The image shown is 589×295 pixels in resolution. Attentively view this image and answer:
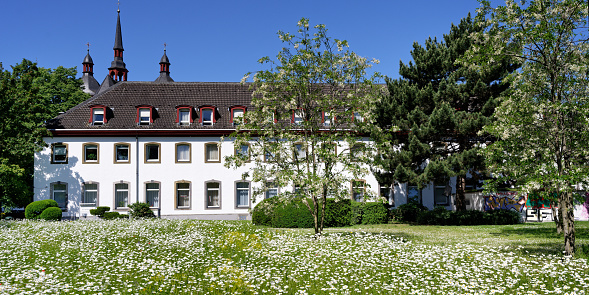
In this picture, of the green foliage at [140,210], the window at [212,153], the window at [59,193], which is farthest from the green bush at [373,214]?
the window at [59,193]

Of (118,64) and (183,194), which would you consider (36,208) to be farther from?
(118,64)

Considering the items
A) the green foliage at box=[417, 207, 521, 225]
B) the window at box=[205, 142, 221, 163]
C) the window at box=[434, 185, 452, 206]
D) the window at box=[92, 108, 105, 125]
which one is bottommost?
the green foliage at box=[417, 207, 521, 225]

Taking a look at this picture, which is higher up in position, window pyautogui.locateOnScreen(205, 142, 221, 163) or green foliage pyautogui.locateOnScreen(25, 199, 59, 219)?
window pyautogui.locateOnScreen(205, 142, 221, 163)

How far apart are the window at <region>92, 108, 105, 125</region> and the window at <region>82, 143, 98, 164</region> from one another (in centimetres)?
166

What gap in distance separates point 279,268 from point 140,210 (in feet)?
72.5

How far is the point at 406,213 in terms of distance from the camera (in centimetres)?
3006

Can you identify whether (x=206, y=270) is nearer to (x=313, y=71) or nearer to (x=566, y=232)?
(x=313, y=71)

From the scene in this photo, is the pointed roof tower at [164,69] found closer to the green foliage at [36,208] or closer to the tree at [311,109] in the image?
the green foliage at [36,208]

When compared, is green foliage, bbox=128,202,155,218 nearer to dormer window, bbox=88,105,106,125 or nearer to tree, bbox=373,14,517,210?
Result: dormer window, bbox=88,105,106,125

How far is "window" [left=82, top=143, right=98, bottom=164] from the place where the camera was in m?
33.3

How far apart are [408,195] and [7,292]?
28458mm

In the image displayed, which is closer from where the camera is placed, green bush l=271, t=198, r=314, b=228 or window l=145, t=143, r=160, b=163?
green bush l=271, t=198, r=314, b=228

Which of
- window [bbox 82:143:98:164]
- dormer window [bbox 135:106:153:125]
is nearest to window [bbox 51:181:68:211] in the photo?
window [bbox 82:143:98:164]

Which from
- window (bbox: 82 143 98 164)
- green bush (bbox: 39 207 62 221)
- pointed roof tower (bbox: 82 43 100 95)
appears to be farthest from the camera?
pointed roof tower (bbox: 82 43 100 95)
